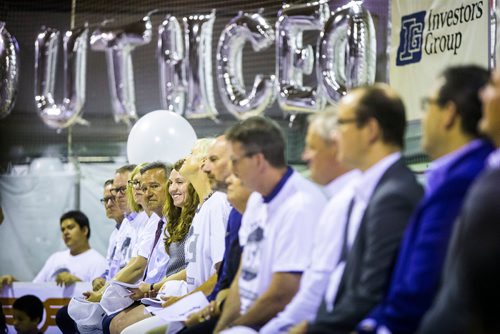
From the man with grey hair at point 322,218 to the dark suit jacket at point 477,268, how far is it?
2.66 ft

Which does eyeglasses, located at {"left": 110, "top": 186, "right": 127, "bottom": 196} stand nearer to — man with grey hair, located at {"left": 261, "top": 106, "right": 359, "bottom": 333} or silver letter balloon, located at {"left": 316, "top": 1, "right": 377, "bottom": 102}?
silver letter balloon, located at {"left": 316, "top": 1, "right": 377, "bottom": 102}

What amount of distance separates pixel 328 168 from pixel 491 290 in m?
1.19

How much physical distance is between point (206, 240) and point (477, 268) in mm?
2658

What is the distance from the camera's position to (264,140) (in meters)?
3.64

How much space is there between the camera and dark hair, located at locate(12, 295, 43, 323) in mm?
7320

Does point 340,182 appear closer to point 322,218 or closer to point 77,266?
point 322,218

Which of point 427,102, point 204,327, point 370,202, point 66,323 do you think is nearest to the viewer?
point 427,102

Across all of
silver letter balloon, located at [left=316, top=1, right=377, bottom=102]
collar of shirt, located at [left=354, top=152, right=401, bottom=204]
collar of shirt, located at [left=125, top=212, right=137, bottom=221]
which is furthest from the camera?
collar of shirt, located at [left=125, top=212, right=137, bottom=221]

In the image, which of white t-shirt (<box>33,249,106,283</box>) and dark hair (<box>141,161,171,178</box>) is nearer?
dark hair (<box>141,161,171,178</box>)

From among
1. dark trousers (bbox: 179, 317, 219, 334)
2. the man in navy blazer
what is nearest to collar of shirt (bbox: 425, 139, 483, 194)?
the man in navy blazer

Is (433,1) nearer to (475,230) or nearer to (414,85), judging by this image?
(414,85)

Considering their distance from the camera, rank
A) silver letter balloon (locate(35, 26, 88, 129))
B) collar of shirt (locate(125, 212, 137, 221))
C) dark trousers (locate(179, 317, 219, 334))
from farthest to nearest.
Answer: silver letter balloon (locate(35, 26, 88, 129)) < collar of shirt (locate(125, 212, 137, 221)) < dark trousers (locate(179, 317, 219, 334))

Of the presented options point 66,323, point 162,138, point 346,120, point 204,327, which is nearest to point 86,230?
point 66,323

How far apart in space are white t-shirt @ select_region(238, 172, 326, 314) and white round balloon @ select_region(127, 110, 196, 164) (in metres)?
2.40
